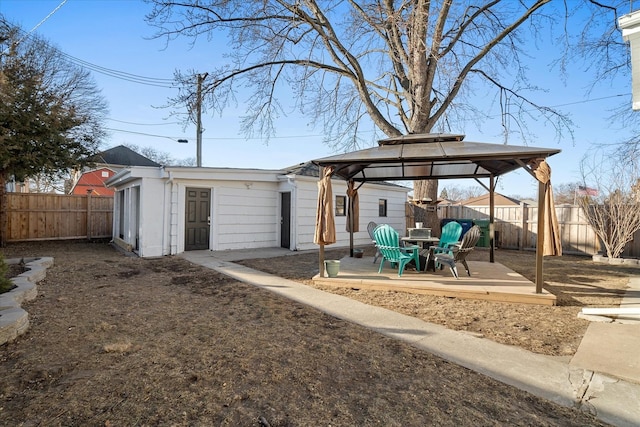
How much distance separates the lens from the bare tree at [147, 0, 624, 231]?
333 inches

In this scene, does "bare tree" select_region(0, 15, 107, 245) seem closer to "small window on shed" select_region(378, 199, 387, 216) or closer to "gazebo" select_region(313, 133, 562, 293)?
"gazebo" select_region(313, 133, 562, 293)

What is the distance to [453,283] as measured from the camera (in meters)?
5.67

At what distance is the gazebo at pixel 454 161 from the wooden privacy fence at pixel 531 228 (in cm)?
395

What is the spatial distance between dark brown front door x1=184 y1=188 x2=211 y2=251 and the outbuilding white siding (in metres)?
0.13

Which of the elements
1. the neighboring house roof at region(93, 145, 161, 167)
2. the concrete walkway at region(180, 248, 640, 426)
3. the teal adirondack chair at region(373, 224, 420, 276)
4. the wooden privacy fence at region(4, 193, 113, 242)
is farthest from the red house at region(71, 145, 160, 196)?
the concrete walkway at region(180, 248, 640, 426)

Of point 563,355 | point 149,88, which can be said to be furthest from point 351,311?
point 149,88

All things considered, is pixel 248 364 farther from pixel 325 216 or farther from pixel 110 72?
pixel 110 72

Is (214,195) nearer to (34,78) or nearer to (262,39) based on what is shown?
(262,39)

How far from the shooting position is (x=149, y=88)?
14.8 m

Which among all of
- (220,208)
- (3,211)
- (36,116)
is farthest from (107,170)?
(220,208)

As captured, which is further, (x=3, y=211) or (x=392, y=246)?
(x=3, y=211)

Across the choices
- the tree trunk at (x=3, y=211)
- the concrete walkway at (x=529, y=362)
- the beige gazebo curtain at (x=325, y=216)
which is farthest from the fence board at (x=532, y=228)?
the tree trunk at (x=3, y=211)

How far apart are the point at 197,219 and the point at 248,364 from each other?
7.90 meters

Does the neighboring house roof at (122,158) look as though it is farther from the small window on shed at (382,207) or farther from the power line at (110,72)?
the small window on shed at (382,207)
